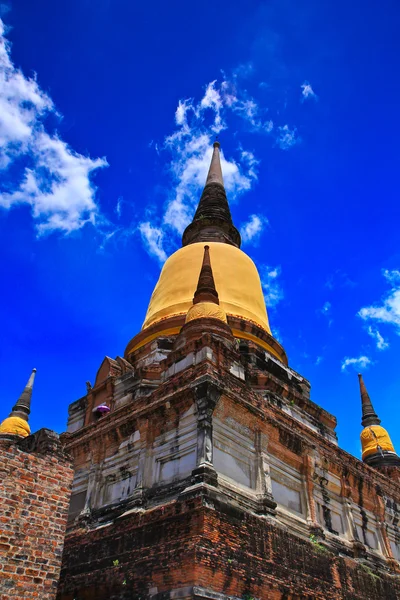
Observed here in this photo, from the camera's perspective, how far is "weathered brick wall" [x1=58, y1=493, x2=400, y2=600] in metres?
9.85

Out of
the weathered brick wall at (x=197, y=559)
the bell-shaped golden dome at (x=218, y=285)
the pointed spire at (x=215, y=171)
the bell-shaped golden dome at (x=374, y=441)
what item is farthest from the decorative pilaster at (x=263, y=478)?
the pointed spire at (x=215, y=171)

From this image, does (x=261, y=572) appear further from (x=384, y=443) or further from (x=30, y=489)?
(x=384, y=443)

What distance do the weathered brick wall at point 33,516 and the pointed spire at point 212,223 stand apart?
58.7ft

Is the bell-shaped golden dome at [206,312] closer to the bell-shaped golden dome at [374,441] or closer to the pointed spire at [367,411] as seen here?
the bell-shaped golden dome at [374,441]

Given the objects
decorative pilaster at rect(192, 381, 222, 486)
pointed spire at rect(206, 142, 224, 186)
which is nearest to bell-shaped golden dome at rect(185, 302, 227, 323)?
decorative pilaster at rect(192, 381, 222, 486)

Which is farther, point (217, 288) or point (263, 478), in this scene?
point (217, 288)

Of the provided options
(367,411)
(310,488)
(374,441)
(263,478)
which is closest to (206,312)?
(263,478)

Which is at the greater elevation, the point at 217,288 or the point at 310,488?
the point at 217,288

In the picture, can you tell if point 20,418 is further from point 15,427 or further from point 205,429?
point 205,429

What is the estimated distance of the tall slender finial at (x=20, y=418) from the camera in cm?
2277

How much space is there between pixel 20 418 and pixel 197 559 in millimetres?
15970

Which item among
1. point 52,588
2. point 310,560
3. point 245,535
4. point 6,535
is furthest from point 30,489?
point 310,560

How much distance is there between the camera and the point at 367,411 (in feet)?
83.4

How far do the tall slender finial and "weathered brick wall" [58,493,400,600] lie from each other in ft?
34.9
